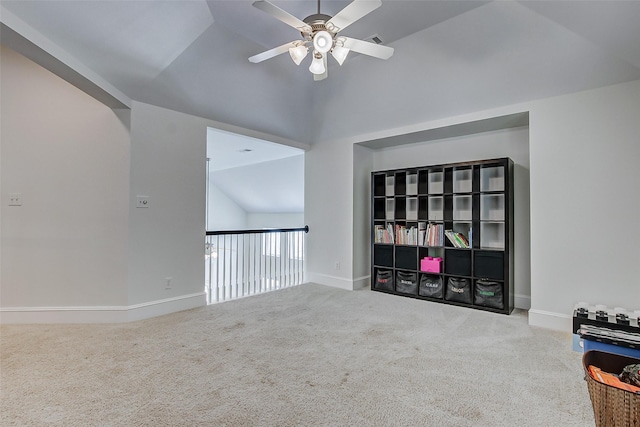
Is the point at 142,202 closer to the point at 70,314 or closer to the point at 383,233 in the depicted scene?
the point at 70,314

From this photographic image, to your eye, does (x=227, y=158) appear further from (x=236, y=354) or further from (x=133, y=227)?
(x=236, y=354)

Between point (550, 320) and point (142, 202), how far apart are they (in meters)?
4.20

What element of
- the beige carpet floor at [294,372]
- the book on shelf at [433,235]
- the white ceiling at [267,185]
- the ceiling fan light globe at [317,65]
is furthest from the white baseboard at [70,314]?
the white ceiling at [267,185]

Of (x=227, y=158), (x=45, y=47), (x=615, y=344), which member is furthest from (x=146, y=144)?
(x=615, y=344)

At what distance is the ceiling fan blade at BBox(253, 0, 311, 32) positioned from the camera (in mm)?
1855

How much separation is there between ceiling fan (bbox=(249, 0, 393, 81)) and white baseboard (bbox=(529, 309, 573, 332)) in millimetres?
2801

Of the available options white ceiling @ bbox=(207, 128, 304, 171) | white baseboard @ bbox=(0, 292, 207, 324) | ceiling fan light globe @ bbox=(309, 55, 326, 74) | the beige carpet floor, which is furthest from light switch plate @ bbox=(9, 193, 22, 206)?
ceiling fan light globe @ bbox=(309, 55, 326, 74)

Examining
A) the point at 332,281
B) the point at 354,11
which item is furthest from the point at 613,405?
the point at 332,281

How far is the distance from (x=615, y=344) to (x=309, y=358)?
2.09 m

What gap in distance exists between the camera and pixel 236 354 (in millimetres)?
2322

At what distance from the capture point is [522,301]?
3.50 meters

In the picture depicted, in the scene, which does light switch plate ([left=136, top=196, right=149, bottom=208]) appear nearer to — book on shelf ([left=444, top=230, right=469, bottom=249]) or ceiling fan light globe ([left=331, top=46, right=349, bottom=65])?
ceiling fan light globe ([left=331, top=46, right=349, bottom=65])

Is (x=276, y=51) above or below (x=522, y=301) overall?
above

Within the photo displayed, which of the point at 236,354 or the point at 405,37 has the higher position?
the point at 405,37
